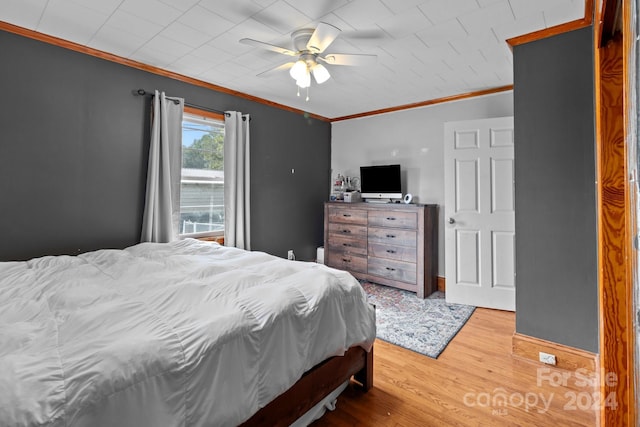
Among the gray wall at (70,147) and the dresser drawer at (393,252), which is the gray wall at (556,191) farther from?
the gray wall at (70,147)

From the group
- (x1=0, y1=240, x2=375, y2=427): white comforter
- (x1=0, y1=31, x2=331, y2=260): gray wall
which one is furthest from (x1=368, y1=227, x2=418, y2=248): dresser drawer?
(x1=0, y1=31, x2=331, y2=260): gray wall

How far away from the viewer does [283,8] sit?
2066mm

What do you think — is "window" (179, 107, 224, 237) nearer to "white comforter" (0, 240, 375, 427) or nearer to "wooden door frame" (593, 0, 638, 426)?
"white comforter" (0, 240, 375, 427)

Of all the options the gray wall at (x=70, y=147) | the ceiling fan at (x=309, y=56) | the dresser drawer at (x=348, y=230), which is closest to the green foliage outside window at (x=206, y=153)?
the gray wall at (x=70, y=147)

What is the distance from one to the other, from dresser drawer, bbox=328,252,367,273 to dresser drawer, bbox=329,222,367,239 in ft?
0.96

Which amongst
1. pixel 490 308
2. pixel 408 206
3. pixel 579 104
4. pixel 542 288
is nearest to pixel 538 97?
pixel 579 104

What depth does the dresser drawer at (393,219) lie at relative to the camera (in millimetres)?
3820

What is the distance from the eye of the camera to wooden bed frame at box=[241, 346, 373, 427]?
4.37 feet

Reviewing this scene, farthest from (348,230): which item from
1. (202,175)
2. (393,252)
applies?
(202,175)

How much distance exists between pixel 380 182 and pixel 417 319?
6.59 feet

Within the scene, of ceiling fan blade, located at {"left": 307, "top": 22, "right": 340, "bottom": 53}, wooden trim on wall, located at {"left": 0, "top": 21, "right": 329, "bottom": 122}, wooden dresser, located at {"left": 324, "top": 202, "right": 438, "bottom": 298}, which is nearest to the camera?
ceiling fan blade, located at {"left": 307, "top": 22, "right": 340, "bottom": 53}

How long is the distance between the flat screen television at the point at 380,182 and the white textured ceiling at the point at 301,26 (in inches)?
50.6

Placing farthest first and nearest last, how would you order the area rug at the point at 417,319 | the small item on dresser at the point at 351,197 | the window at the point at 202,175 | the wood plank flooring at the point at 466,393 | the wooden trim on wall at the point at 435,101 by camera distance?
the small item on dresser at the point at 351,197 < the wooden trim on wall at the point at 435,101 < the window at the point at 202,175 < the area rug at the point at 417,319 < the wood plank flooring at the point at 466,393

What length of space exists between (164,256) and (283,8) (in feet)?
6.31
